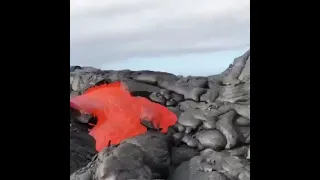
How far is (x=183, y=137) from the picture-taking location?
1.14 metres

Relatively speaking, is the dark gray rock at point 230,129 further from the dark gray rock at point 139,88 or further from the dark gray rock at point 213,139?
the dark gray rock at point 139,88

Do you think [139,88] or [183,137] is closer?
[183,137]

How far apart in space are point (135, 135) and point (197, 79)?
30 centimetres

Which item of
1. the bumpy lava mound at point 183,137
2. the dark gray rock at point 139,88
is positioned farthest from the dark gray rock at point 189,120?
the dark gray rock at point 139,88

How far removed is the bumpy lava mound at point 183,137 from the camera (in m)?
1.04

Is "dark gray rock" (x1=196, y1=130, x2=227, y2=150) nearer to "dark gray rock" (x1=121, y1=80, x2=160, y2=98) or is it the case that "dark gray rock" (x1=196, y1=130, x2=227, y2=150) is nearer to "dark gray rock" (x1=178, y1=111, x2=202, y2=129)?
"dark gray rock" (x1=178, y1=111, x2=202, y2=129)

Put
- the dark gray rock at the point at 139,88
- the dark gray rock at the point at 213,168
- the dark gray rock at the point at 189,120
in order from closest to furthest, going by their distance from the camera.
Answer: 1. the dark gray rock at the point at 213,168
2. the dark gray rock at the point at 189,120
3. the dark gray rock at the point at 139,88

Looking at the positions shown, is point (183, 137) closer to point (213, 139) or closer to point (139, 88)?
point (213, 139)

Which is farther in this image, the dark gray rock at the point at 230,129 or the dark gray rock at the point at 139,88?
the dark gray rock at the point at 139,88

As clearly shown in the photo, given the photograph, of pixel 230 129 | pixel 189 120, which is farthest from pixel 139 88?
pixel 230 129

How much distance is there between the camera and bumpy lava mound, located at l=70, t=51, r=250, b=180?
104 centimetres

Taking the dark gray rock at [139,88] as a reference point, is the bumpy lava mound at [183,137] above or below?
below
